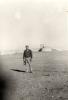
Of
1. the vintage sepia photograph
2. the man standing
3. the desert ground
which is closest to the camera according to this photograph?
the desert ground

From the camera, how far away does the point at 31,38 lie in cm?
991

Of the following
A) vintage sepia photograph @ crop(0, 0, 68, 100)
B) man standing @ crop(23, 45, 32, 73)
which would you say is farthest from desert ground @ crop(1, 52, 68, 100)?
man standing @ crop(23, 45, 32, 73)

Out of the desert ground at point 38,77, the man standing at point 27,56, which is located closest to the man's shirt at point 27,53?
the man standing at point 27,56

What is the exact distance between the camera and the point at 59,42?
32.5 ft

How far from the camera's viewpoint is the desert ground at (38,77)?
27.5ft

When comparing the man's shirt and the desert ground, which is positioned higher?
the man's shirt

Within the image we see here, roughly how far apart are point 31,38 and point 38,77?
155 centimetres

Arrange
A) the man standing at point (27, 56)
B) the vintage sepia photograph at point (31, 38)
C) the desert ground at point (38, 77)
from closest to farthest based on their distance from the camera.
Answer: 1. the desert ground at point (38, 77)
2. the vintage sepia photograph at point (31, 38)
3. the man standing at point (27, 56)

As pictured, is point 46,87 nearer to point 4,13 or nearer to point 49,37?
point 49,37

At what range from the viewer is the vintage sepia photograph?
9.57m

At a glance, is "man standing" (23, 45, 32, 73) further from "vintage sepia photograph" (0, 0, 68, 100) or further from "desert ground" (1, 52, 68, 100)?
"desert ground" (1, 52, 68, 100)

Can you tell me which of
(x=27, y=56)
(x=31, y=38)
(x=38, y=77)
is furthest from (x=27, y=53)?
(x=38, y=77)

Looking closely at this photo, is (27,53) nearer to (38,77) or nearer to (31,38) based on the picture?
(31,38)

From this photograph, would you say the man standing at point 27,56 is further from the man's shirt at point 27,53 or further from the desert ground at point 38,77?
the desert ground at point 38,77
